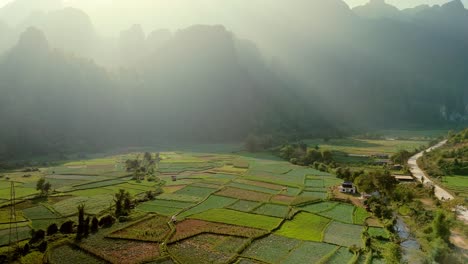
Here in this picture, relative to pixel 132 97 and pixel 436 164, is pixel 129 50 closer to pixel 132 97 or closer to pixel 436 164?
pixel 132 97

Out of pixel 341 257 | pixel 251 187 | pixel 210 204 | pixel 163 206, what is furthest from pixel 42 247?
pixel 251 187

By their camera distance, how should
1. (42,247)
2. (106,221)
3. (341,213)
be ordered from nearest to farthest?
(42,247)
(106,221)
(341,213)

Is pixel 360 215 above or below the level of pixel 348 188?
below

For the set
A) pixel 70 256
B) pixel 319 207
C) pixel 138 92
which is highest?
pixel 138 92

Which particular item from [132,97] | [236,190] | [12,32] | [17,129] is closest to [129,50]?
[132,97]

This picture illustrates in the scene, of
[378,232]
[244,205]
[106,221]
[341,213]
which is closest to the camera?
[378,232]

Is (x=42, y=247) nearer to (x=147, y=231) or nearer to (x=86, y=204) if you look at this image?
(x=147, y=231)

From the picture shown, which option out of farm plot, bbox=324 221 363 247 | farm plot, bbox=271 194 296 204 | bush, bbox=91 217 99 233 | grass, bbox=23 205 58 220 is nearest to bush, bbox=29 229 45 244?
bush, bbox=91 217 99 233
